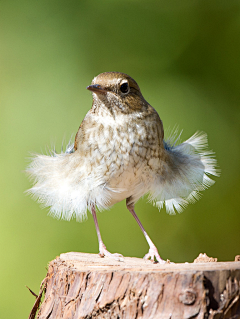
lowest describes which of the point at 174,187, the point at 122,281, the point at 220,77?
the point at 122,281

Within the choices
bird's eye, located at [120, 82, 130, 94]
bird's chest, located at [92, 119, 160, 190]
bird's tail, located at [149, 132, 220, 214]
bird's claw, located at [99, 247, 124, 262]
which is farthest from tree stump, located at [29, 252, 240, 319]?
bird's eye, located at [120, 82, 130, 94]

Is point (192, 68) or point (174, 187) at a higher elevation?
point (192, 68)

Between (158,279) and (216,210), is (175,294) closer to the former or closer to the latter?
(158,279)

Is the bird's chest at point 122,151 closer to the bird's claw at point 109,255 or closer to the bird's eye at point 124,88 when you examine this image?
the bird's eye at point 124,88

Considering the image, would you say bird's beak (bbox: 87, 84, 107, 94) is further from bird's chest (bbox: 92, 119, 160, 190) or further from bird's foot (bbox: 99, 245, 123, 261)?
bird's foot (bbox: 99, 245, 123, 261)

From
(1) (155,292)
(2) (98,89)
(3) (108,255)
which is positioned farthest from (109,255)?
(2) (98,89)

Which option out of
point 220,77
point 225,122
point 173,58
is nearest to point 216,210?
point 225,122

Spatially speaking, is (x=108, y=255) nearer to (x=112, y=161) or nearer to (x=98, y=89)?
(x=112, y=161)

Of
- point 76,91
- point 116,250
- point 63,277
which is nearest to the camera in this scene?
point 63,277
